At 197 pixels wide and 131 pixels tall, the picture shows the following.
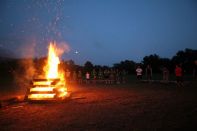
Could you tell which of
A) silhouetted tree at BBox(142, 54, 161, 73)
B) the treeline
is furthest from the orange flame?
silhouetted tree at BBox(142, 54, 161, 73)

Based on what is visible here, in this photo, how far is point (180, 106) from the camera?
13203 mm

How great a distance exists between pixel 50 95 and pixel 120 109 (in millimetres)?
4923

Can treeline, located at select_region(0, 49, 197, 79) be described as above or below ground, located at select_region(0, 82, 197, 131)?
above

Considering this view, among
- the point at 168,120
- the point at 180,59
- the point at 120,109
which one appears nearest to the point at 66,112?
the point at 120,109

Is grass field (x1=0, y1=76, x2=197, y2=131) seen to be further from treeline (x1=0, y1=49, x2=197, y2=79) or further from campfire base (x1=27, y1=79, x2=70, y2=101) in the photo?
treeline (x1=0, y1=49, x2=197, y2=79)

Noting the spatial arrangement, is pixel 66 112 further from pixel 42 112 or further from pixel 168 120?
pixel 168 120

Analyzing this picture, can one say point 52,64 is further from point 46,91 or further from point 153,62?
point 153,62

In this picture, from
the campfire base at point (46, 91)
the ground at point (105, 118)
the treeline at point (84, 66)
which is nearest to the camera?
the ground at point (105, 118)

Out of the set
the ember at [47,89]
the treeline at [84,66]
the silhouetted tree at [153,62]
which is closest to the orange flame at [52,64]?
the ember at [47,89]

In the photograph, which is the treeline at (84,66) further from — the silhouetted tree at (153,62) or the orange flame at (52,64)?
the orange flame at (52,64)

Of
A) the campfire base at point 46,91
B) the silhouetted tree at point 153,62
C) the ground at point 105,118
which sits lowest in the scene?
the ground at point 105,118

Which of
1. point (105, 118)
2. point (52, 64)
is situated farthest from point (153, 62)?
point (105, 118)

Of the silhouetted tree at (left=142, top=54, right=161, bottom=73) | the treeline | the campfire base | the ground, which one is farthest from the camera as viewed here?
the silhouetted tree at (left=142, top=54, right=161, bottom=73)

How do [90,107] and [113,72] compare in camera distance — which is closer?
[90,107]
